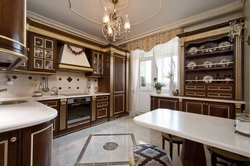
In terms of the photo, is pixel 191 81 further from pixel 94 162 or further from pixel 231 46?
pixel 94 162

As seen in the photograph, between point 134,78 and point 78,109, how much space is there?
7.07 ft

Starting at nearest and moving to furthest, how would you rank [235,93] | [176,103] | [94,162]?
[94,162]
[235,93]
[176,103]

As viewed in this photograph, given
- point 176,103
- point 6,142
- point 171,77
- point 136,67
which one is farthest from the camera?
point 136,67

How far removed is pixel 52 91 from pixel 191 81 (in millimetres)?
3535

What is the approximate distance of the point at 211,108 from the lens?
2408 mm

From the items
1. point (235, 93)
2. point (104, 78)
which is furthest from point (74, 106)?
point (235, 93)

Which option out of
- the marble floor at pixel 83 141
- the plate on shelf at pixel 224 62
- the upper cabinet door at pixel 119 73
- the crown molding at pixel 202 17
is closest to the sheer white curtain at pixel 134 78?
the upper cabinet door at pixel 119 73

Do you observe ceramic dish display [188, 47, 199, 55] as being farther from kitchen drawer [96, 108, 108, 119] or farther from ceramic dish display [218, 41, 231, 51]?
kitchen drawer [96, 108, 108, 119]

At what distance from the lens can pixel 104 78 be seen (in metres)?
3.90

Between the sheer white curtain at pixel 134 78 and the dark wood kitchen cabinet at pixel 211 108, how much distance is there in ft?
6.02

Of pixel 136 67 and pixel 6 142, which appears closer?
pixel 6 142

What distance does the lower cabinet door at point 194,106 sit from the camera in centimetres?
253

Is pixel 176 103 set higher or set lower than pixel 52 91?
lower

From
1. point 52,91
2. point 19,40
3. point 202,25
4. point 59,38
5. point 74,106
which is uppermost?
point 202,25
